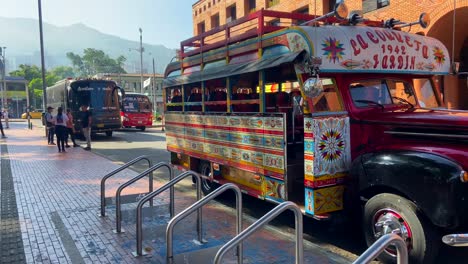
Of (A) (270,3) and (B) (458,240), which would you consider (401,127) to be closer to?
(B) (458,240)

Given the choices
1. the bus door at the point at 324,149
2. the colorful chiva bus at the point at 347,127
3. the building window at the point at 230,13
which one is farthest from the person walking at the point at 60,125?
the building window at the point at 230,13

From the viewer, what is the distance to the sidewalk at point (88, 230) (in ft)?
16.1

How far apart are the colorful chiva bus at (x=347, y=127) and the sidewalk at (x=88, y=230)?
2.20 feet

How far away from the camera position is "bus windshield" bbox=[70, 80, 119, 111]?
20688 mm

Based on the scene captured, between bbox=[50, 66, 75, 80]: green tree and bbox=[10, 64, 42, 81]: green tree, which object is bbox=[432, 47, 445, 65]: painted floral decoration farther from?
bbox=[50, 66, 75, 80]: green tree

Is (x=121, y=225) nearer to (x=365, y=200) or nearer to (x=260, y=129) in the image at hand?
(x=260, y=129)

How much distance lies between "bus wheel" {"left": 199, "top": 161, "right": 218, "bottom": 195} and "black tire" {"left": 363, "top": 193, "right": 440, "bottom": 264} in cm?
369

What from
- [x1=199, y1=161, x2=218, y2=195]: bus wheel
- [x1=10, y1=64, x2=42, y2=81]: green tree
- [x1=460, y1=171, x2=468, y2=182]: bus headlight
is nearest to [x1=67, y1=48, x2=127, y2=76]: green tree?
[x1=10, y1=64, x2=42, y2=81]: green tree

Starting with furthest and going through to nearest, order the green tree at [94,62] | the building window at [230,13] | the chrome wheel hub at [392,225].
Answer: the green tree at [94,62]
the building window at [230,13]
the chrome wheel hub at [392,225]

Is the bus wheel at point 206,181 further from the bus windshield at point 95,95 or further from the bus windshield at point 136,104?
the bus windshield at point 136,104

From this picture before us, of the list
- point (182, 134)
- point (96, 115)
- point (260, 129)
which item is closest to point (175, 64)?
point (182, 134)

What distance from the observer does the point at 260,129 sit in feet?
18.7

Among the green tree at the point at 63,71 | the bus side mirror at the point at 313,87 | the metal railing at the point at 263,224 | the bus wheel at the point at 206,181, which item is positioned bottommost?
the bus wheel at the point at 206,181

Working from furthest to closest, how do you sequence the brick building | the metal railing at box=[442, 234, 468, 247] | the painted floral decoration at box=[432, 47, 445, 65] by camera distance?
the brick building, the painted floral decoration at box=[432, 47, 445, 65], the metal railing at box=[442, 234, 468, 247]
